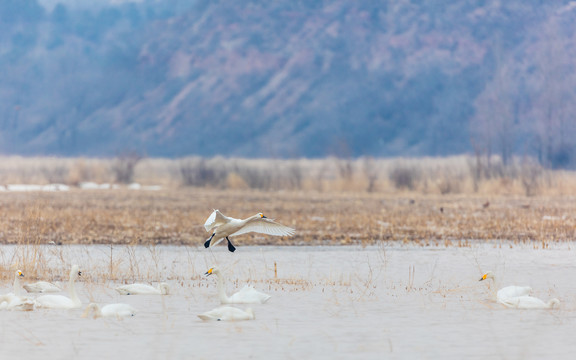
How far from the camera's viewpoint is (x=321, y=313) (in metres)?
10.8

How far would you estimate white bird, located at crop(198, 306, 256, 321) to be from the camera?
10.1 metres

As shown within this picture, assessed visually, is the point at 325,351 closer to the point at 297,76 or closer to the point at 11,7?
the point at 297,76

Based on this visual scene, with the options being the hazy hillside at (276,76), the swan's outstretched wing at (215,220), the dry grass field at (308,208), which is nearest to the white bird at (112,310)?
the swan's outstretched wing at (215,220)

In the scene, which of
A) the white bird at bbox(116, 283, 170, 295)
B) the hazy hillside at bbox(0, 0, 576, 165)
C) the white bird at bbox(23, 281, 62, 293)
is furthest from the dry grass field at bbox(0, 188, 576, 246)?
the hazy hillside at bbox(0, 0, 576, 165)

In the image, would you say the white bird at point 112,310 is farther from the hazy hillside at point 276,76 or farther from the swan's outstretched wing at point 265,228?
the hazy hillside at point 276,76

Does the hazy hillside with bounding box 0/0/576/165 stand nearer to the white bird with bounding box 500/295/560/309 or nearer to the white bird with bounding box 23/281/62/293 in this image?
the white bird with bounding box 500/295/560/309

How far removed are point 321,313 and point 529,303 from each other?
2.17 metres

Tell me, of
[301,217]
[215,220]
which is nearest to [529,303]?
[215,220]

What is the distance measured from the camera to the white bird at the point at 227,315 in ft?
33.0

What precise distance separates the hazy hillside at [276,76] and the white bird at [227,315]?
232 ft

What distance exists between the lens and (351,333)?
9.61 meters

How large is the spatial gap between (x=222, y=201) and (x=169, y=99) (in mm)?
72922

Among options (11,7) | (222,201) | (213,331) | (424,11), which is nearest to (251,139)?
(424,11)

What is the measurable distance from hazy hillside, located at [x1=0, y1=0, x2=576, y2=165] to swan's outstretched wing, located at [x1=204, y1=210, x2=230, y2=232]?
222 feet
